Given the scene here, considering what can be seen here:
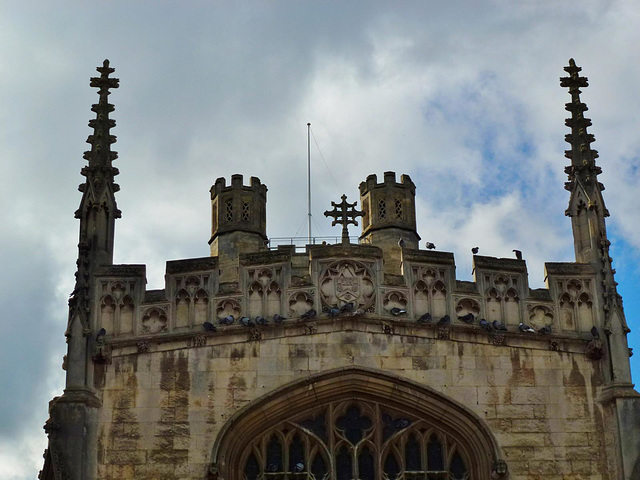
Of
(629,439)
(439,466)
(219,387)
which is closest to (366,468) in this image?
(439,466)

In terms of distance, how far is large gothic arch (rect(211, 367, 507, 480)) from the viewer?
79.5ft

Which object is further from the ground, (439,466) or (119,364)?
(119,364)

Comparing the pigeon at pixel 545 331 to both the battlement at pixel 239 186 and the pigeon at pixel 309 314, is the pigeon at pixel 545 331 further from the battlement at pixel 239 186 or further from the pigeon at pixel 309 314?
the battlement at pixel 239 186

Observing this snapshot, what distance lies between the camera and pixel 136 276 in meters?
25.4

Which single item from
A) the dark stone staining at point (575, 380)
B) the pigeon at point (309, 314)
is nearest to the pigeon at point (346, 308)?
the pigeon at point (309, 314)

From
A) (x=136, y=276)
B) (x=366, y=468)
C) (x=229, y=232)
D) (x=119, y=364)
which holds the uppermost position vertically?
(x=229, y=232)

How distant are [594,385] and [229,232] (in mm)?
14632

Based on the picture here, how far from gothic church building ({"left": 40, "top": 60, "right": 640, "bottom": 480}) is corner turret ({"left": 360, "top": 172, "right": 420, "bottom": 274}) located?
10.4m

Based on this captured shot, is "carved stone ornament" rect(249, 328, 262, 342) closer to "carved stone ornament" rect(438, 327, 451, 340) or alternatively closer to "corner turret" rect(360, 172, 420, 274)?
"carved stone ornament" rect(438, 327, 451, 340)

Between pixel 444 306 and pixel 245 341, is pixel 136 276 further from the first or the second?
pixel 444 306

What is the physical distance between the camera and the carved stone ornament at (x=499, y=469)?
23859mm

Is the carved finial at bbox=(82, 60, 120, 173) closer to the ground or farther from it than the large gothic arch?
farther from it

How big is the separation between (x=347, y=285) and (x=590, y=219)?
4.45 m

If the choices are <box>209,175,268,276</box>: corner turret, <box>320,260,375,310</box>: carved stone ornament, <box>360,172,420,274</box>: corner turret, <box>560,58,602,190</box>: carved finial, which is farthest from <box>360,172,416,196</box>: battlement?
<box>320,260,375,310</box>: carved stone ornament
